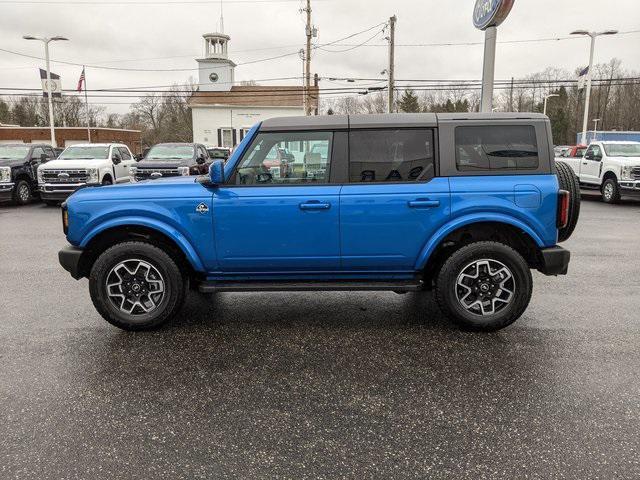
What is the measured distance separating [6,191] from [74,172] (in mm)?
2327

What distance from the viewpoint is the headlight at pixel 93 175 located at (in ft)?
48.0

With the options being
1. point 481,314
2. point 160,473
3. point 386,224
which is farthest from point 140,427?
point 481,314

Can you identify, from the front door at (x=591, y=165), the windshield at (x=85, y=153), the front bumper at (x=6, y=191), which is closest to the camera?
the front bumper at (x=6, y=191)

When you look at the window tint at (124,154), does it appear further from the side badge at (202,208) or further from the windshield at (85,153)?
the side badge at (202,208)

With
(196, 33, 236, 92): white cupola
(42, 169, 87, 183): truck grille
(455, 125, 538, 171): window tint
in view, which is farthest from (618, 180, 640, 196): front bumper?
(196, 33, 236, 92): white cupola

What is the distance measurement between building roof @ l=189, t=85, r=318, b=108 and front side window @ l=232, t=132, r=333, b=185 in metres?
50.6

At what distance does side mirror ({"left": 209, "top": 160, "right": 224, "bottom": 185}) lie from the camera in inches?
172

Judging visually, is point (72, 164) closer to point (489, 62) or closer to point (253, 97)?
point (489, 62)

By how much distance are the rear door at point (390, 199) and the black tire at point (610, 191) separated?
13.5 metres

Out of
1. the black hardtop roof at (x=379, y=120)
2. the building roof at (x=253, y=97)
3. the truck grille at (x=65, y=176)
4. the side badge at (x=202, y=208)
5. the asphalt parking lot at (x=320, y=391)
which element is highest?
the building roof at (x=253, y=97)

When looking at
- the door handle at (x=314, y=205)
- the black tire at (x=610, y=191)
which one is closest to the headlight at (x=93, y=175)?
the door handle at (x=314, y=205)

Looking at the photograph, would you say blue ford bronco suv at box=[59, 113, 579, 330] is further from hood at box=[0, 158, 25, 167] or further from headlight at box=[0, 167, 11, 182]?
hood at box=[0, 158, 25, 167]

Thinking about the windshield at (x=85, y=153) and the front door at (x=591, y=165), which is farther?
the front door at (x=591, y=165)

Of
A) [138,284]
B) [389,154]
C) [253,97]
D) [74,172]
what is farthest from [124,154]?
[253,97]
